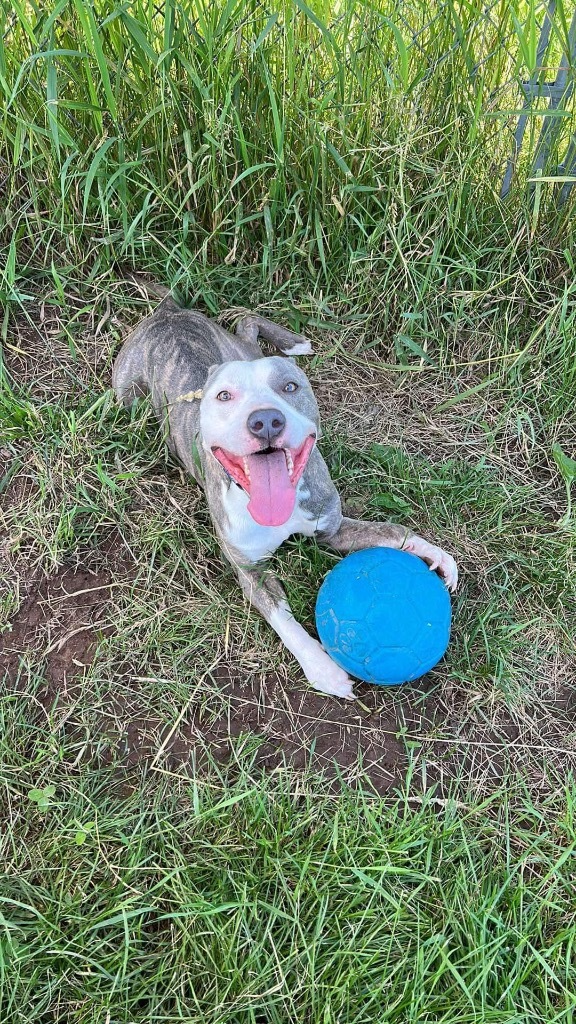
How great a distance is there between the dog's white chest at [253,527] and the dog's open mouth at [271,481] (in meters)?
0.16

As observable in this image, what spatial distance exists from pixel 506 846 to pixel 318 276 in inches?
98.7

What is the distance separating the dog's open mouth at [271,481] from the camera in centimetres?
239

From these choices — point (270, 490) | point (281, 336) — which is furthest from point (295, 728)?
point (281, 336)

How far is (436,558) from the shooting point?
9.00ft

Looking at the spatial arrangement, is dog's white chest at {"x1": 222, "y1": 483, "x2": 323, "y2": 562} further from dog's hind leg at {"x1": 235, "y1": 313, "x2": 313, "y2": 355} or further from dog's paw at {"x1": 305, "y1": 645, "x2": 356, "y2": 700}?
dog's hind leg at {"x1": 235, "y1": 313, "x2": 313, "y2": 355}

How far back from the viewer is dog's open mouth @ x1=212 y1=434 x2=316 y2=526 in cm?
239

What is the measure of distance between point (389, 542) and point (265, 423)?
2.51 feet

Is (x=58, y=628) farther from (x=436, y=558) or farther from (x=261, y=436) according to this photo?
(x=436, y=558)

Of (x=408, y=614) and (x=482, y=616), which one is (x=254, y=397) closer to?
(x=408, y=614)

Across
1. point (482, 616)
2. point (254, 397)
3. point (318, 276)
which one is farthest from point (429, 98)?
point (482, 616)

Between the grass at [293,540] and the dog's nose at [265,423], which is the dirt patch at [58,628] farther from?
the dog's nose at [265,423]

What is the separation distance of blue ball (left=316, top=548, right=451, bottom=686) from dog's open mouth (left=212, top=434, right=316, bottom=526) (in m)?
0.33

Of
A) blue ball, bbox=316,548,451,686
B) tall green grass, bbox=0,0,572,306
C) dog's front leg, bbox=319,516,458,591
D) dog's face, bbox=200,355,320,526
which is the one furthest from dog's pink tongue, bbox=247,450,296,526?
tall green grass, bbox=0,0,572,306

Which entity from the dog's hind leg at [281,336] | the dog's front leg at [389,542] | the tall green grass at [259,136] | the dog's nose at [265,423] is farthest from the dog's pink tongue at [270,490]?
the tall green grass at [259,136]
